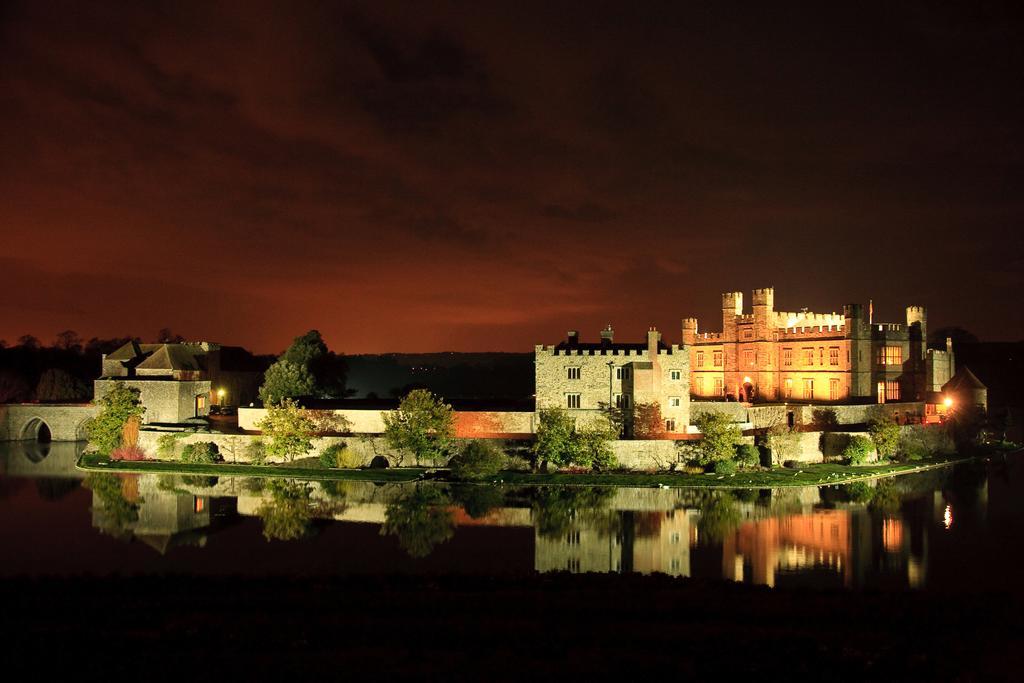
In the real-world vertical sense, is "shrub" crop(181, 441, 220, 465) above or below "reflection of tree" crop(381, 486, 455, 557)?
above

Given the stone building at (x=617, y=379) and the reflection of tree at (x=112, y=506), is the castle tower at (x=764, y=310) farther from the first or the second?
the reflection of tree at (x=112, y=506)

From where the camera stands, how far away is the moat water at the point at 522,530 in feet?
81.6

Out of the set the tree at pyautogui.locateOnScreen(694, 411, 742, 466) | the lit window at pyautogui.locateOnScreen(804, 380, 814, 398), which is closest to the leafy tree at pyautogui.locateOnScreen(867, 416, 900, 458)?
the tree at pyautogui.locateOnScreen(694, 411, 742, 466)

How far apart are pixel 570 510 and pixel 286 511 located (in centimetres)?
1056

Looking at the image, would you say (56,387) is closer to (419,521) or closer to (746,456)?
(419,521)

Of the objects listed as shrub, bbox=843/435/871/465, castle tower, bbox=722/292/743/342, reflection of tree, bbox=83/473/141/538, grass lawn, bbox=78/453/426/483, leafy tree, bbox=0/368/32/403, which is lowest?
reflection of tree, bbox=83/473/141/538

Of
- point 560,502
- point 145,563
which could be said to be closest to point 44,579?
point 145,563

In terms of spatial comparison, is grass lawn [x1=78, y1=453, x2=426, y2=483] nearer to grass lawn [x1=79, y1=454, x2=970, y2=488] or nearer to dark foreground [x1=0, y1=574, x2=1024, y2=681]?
grass lawn [x1=79, y1=454, x2=970, y2=488]

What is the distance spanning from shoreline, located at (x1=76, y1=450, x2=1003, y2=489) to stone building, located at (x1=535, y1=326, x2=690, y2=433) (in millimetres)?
4202

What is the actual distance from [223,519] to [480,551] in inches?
416

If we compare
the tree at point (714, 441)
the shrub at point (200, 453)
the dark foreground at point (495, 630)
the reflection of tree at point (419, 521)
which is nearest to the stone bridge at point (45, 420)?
the shrub at point (200, 453)

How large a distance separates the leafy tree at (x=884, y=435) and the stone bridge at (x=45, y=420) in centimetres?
4853

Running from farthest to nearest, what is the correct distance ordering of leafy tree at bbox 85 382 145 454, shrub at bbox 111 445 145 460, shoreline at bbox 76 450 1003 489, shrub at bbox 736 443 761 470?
leafy tree at bbox 85 382 145 454
shrub at bbox 111 445 145 460
shrub at bbox 736 443 761 470
shoreline at bbox 76 450 1003 489

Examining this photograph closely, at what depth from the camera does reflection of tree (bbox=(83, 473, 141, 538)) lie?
99.5 feet
